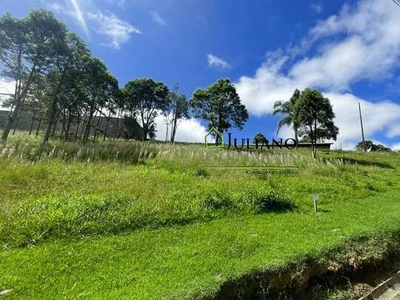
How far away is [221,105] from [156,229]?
80.8 ft

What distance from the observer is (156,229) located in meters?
4.18

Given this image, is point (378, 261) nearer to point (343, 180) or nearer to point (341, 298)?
point (341, 298)

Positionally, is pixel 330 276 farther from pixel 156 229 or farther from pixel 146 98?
pixel 146 98

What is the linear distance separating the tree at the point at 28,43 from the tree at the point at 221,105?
52.7 ft

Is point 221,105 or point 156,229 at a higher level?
point 221,105

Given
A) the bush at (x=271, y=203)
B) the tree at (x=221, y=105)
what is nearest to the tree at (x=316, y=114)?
the tree at (x=221, y=105)

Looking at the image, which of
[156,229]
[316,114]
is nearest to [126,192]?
[156,229]

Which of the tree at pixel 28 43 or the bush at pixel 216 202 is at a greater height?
the tree at pixel 28 43

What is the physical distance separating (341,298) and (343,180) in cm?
760

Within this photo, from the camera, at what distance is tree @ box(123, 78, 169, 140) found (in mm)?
35188

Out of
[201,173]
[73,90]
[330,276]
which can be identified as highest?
[73,90]

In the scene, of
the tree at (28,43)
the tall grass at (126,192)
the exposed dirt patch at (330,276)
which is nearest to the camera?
the exposed dirt patch at (330,276)

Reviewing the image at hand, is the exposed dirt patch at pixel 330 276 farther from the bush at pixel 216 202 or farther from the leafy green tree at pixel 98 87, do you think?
the leafy green tree at pixel 98 87

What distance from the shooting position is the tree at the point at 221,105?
91.1 feet
